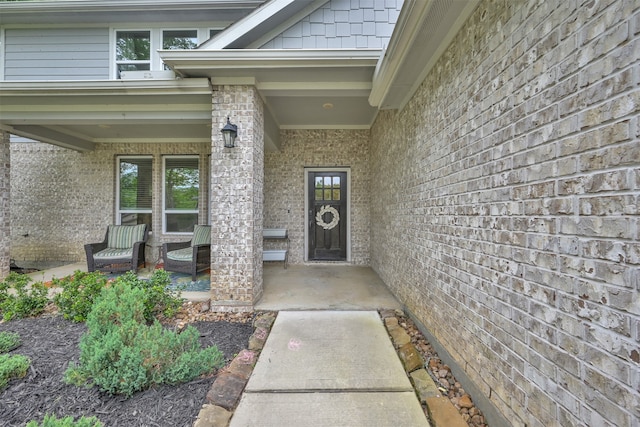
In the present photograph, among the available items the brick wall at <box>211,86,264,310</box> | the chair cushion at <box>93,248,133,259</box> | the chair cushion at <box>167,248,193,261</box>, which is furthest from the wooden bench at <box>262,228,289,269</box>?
the chair cushion at <box>93,248,133,259</box>

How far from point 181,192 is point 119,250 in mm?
1632

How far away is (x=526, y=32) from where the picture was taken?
1351 millimetres

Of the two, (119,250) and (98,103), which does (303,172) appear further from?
(119,250)

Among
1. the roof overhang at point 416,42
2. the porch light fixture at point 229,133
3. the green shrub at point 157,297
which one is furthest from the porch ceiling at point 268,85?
the green shrub at point 157,297

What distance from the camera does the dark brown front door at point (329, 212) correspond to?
230 inches

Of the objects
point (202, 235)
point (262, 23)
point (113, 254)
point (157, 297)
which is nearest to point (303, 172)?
point (202, 235)

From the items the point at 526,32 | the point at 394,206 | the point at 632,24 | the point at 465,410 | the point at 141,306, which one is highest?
the point at 526,32

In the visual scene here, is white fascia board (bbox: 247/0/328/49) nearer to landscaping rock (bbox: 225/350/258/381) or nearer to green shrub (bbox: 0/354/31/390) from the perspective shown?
landscaping rock (bbox: 225/350/258/381)

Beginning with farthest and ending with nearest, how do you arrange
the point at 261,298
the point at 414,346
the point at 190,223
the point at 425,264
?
the point at 190,223, the point at 261,298, the point at 425,264, the point at 414,346

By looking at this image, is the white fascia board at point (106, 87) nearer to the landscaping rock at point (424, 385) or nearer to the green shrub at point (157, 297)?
the green shrub at point (157, 297)

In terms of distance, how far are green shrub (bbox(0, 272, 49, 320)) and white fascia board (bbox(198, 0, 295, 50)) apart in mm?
3406

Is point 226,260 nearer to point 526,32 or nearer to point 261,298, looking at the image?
point 261,298

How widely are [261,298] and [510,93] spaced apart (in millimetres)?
3371

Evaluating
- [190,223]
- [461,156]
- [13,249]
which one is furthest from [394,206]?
[13,249]
